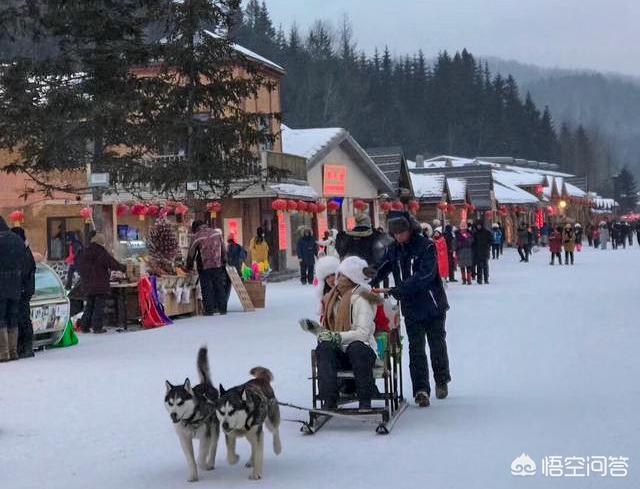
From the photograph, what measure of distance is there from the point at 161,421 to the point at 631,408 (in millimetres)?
3604

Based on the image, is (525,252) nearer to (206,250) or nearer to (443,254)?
(443,254)

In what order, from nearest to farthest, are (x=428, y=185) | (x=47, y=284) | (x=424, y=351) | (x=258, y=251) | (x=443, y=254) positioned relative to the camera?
(x=424, y=351)
(x=47, y=284)
(x=443, y=254)
(x=258, y=251)
(x=428, y=185)

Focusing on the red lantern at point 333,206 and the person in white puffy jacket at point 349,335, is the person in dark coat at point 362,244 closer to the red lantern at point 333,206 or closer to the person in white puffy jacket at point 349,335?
the person in white puffy jacket at point 349,335

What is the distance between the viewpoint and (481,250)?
2858 cm

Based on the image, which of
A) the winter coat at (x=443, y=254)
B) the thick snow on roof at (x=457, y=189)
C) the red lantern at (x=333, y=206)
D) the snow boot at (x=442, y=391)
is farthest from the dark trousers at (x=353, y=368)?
the thick snow on roof at (x=457, y=189)

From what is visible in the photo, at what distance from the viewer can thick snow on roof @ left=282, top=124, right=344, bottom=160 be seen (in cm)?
4153

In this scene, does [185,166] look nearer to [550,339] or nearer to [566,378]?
[550,339]

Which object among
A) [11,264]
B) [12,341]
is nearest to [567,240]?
[12,341]

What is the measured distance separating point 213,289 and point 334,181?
23195mm

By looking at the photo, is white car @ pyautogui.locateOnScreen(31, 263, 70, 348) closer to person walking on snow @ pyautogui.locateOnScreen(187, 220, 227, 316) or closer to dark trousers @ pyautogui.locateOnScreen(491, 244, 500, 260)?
person walking on snow @ pyautogui.locateOnScreen(187, 220, 227, 316)

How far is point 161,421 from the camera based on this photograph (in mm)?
8984

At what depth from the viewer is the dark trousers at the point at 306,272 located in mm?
31953

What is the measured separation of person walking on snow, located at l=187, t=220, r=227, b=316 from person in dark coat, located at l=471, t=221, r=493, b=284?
9444mm

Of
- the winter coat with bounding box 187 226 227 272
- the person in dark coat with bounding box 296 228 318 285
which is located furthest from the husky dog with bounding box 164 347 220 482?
the person in dark coat with bounding box 296 228 318 285
